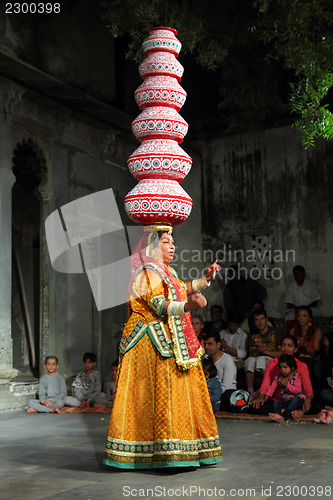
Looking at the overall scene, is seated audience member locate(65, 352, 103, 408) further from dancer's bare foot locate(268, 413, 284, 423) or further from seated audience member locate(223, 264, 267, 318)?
seated audience member locate(223, 264, 267, 318)

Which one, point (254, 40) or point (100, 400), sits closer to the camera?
point (100, 400)

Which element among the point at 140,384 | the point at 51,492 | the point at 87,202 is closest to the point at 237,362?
the point at 87,202

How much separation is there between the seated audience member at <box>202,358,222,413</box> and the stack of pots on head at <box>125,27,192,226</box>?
10.2ft

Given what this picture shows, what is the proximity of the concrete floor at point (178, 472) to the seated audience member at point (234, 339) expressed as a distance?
2.11m

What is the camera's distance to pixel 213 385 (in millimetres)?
7316

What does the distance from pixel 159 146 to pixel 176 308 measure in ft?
4.15

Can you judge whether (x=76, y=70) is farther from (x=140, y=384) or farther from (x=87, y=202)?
(x=140, y=384)

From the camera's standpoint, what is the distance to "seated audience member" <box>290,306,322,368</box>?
801 cm

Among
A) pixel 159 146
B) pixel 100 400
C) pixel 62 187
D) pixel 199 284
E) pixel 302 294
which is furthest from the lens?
pixel 302 294

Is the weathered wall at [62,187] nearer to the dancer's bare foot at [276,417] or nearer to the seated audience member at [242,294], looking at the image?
the seated audience member at [242,294]

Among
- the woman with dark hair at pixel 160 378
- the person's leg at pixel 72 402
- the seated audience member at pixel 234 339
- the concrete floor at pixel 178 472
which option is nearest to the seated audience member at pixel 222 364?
the seated audience member at pixel 234 339

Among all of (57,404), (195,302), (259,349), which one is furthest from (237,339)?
(195,302)

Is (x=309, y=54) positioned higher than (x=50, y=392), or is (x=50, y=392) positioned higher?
(x=309, y=54)

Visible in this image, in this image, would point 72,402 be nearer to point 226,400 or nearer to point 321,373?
point 226,400
